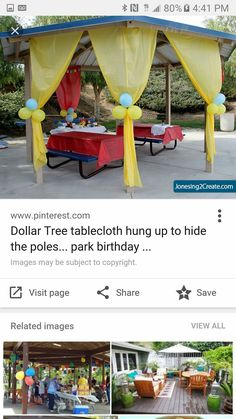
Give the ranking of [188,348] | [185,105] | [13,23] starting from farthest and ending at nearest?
1. [185,105]
2. [13,23]
3. [188,348]

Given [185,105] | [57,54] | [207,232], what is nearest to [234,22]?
[185,105]

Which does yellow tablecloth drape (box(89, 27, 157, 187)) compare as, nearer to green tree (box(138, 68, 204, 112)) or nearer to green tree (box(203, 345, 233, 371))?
green tree (box(203, 345, 233, 371))

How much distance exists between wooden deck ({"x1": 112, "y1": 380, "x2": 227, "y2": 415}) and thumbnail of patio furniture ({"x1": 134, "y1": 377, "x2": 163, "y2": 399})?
0.8 inches

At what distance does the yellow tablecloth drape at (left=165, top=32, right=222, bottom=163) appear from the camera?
743 centimetres

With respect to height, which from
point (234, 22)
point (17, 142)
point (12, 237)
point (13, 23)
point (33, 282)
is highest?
point (234, 22)

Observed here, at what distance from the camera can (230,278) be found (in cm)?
212

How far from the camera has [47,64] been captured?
24.2 feet

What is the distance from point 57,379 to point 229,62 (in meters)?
18.0

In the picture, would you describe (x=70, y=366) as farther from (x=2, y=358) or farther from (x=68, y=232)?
(x=68, y=232)

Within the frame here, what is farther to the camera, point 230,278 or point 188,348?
point 230,278

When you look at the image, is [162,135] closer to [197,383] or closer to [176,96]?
[197,383]

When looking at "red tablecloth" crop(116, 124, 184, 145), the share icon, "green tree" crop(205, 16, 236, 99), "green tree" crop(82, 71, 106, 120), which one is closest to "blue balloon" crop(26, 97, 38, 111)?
"red tablecloth" crop(116, 124, 184, 145)

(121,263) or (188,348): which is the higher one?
(121,263)

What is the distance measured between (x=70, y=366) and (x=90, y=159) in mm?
6072
